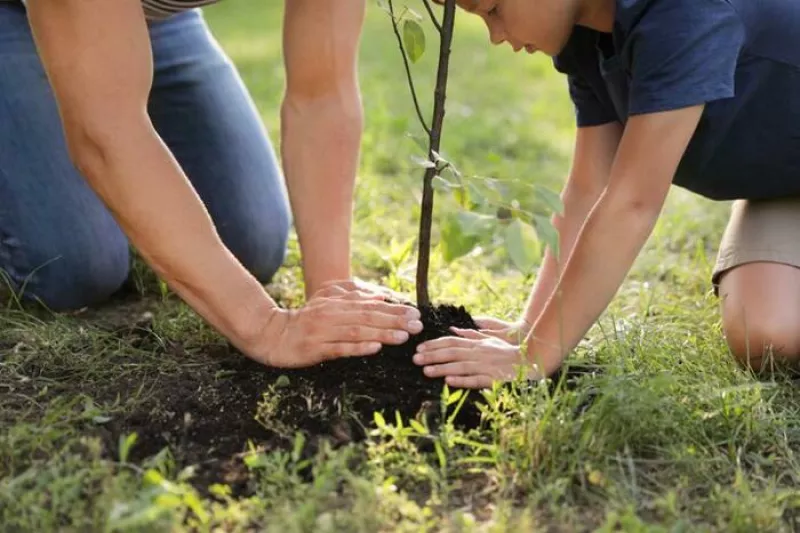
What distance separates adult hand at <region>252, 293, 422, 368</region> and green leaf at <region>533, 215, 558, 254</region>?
53 centimetres

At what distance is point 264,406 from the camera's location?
2.07 metres

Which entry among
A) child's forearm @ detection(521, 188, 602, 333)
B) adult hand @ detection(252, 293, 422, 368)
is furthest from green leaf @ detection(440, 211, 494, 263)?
child's forearm @ detection(521, 188, 602, 333)

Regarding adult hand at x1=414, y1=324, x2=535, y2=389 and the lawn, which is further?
adult hand at x1=414, y1=324, x2=535, y2=389

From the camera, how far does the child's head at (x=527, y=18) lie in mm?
2182

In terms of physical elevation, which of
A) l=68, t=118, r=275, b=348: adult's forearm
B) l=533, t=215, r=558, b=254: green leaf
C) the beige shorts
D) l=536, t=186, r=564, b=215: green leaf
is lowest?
the beige shorts

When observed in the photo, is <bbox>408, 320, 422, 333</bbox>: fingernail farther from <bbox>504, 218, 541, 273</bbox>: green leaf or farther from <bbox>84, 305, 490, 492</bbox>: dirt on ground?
<bbox>504, 218, 541, 273</bbox>: green leaf

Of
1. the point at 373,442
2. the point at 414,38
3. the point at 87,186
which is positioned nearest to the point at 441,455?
the point at 373,442

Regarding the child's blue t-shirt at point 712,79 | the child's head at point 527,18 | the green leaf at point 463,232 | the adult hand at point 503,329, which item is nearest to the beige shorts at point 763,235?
the child's blue t-shirt at point 712,79

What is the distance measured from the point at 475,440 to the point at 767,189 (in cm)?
100

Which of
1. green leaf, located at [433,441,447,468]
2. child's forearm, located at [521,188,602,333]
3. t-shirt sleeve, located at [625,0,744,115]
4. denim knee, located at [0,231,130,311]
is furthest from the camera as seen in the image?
denim knee, located at [0,231,130,311]

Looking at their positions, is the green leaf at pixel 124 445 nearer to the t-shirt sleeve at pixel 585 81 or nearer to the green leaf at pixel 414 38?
the green leaf at pixel 414 38

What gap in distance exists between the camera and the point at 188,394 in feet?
7.18

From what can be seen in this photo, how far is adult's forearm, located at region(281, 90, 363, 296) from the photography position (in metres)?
2.62

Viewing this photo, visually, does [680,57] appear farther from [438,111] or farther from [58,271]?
[58,271]
